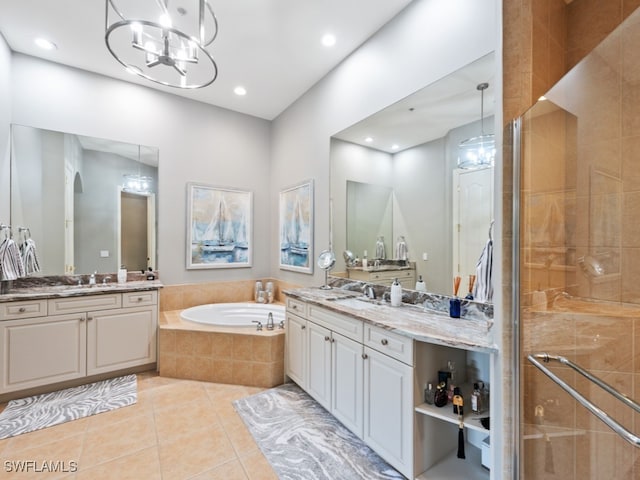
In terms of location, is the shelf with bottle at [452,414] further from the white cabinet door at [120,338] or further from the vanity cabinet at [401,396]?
the white cabinet door at [120,338]

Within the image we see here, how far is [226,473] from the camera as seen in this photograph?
1751mm

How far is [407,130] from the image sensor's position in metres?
2.35

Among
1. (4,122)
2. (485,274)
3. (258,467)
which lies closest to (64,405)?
(258,467)

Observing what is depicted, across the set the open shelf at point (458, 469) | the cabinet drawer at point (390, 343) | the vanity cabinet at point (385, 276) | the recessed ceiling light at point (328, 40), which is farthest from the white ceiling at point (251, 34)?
the open shelf at point (458, 469)

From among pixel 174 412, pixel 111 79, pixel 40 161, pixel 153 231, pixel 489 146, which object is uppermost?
pixel 111 79

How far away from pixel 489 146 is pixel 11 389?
414 centimetres

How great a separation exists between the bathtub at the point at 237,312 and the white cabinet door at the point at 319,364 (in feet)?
3.73

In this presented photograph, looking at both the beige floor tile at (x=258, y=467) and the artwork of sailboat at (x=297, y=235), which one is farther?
the artwork of sailboat at (x=297, y=235)

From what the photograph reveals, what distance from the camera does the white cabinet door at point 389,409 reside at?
1.62 meters

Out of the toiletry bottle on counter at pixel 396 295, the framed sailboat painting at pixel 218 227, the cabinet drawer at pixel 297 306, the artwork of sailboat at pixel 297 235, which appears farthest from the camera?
the framed sailboat painting at pixel 218 227

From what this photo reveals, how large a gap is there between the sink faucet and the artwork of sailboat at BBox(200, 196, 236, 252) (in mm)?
2130

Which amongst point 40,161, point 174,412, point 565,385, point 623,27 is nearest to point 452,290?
point 565,385

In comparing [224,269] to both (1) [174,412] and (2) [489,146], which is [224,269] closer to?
(1) [174,412]

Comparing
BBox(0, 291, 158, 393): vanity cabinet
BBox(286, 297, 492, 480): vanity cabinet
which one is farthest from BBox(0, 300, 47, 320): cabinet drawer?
BBox(286, 297, 492, 480): vanity cabinet
